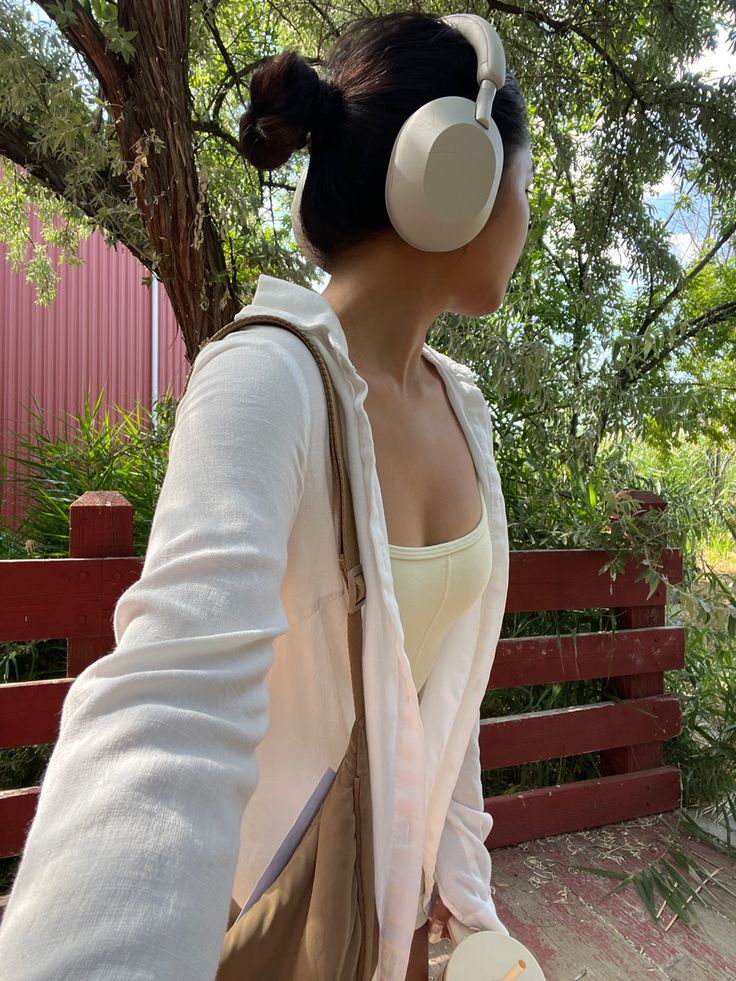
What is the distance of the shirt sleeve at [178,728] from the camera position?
37 centimetres

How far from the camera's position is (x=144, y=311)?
1045 centimetres

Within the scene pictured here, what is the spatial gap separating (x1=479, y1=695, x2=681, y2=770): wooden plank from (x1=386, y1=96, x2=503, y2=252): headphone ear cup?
1920 millimetres

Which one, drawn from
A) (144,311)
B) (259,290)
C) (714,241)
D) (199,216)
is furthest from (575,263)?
(144,311)

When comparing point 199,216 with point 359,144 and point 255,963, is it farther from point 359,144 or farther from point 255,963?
point 255,963

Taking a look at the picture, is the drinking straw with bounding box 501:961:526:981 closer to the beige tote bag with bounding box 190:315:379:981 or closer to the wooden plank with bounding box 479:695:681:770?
the beige tote bag with bounding box 190:315:379:981

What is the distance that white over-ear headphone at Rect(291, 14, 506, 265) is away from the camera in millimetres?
890

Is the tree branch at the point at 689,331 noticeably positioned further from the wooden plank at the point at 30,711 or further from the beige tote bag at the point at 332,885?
the beige tote bag at the point at 332,885

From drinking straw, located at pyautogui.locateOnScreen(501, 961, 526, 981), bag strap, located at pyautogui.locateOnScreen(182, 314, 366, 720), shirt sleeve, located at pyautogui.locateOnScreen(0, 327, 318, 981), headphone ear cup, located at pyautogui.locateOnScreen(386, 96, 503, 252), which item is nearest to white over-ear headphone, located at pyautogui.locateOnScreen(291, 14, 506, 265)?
headphone ear cup, located at pyautogui.locateOnScreen(386, 96, 503, 252)

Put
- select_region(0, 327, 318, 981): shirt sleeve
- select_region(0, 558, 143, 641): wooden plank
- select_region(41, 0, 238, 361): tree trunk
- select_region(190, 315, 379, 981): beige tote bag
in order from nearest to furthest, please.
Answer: select_region(0, 327, 318, 981): shirt sleeve
select_region(190, 315, 379, 981): beige tote bag
select_region(0, 558, 143, 641): wooden plank
select_region(41, 0, 238, 361): tree trunk

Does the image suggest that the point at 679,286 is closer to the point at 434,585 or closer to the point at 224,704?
the point at 434,585

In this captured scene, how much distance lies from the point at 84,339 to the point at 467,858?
1025 centimetres

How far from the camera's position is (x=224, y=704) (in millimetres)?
496

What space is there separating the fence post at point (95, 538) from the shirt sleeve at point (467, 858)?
1.19 metres

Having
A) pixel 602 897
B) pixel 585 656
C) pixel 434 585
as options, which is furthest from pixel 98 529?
pixel 602 897
